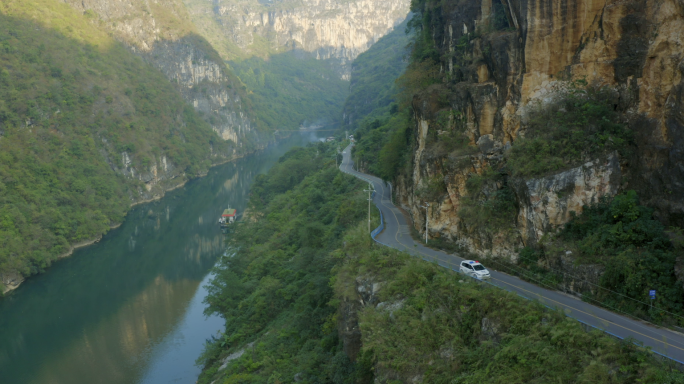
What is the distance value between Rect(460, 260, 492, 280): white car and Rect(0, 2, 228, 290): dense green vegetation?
1977 inches

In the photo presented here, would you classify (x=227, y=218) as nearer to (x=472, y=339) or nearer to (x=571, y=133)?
(x=571, y=133)

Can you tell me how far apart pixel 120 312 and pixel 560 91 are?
140 ft

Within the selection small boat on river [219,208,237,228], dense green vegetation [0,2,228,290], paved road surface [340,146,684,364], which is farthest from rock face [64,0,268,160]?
paved road surface [340,146,684,364]

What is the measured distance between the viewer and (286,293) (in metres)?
38.8

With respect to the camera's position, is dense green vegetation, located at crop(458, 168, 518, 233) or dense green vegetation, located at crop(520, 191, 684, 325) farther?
dense green vegetation, located at crop(458, 168, 518, 233)

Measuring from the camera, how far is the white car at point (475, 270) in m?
22.3

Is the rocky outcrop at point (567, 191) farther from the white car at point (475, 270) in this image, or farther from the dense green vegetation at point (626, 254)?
the white car at point (475, 270)

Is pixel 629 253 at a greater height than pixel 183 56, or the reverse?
pixel 183 56

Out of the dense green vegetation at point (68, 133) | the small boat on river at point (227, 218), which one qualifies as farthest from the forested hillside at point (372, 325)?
the dense green vegetation at point (68, 133)

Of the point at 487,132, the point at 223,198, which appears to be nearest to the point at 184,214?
the point at 223,198

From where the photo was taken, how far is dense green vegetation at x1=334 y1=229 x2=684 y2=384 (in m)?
15.3

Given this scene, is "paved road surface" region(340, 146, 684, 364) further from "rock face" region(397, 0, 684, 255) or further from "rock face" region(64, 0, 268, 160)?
"rock face" region(64, 0, 268, 160)

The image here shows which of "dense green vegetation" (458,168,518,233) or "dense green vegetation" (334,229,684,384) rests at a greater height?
"dense green vegetation" (458,168,518,233)

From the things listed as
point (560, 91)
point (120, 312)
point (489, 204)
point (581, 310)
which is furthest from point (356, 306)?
point (120, 312)
